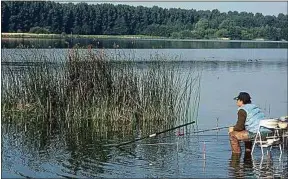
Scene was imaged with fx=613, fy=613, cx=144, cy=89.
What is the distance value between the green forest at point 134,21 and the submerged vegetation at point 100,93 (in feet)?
75.1

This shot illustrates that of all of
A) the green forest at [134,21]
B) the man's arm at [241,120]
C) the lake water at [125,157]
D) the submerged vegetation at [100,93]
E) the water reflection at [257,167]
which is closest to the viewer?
the water reflection at [257,167]

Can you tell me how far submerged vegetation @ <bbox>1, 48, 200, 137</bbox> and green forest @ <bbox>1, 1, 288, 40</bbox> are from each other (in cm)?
2289

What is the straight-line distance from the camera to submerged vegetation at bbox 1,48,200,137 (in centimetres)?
1517

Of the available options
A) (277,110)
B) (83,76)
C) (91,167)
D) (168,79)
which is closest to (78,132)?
(83,76)

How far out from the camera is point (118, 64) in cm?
1552

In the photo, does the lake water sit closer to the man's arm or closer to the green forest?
the man's arm

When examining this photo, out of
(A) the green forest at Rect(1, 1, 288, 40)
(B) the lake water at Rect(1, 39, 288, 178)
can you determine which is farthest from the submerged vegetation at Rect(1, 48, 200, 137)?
(A) the green forest at Rect(1, 1, 288, 40)

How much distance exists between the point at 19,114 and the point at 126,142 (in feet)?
15.3

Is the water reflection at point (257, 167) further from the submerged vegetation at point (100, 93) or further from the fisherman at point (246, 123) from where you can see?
the submerged vegetation at point (100, 93)

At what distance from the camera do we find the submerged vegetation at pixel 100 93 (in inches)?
597

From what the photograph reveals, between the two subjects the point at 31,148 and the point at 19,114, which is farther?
the point at 19,114

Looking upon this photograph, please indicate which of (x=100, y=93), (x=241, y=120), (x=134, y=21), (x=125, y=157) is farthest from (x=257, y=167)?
(x=134, y=21)

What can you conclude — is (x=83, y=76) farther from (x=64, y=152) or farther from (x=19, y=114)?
(x=64, y=152)

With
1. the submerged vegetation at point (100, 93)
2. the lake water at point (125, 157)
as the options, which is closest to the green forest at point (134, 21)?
the submerged vegetation at point (100, 93)
